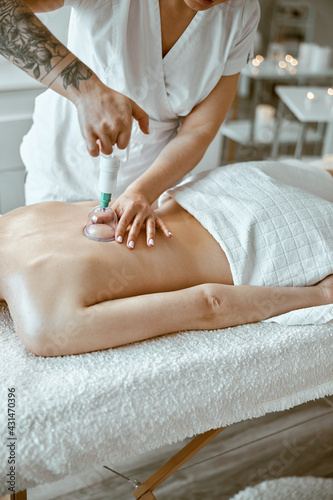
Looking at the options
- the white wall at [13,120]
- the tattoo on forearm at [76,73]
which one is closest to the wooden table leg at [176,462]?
the tattoo on forearm at [76,73]

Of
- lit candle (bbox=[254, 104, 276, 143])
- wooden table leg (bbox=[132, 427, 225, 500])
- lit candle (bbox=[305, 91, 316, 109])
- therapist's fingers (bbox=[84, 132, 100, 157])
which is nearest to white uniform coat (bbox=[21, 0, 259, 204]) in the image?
therapist's fingers (bbox=[84, 132, 100, 157])

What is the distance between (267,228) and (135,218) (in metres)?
0.33

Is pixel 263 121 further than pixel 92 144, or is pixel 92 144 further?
pixel 263 121

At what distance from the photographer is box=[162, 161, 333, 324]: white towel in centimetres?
126

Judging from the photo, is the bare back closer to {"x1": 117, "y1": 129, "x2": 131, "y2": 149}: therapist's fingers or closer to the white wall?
{"x1": 117, "y1": 129, "x2": 131, "y2": 149}: therapist's fingers

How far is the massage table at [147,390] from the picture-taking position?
93 cm

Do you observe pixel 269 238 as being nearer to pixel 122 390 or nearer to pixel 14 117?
pixel 122 390

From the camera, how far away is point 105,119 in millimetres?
1075

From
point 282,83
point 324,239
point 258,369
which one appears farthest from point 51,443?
point 282,83

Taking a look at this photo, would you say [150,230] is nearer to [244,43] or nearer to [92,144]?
[92,144]

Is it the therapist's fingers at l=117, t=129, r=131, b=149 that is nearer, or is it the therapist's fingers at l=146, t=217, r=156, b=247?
the therapist's fingers at l=117, t=129, r=131, b=149

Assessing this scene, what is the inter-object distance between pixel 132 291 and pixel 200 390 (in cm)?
27

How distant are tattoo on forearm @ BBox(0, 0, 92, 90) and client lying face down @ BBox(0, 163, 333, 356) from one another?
12.5 inches

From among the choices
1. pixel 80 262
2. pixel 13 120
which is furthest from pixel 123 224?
pixel 13 120
